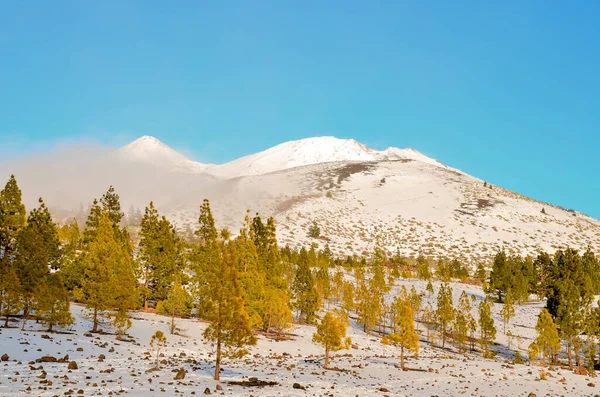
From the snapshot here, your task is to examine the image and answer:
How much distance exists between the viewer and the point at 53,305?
38.9m

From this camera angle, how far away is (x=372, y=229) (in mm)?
189500

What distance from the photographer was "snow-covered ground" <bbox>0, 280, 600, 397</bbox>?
24859 millimetres

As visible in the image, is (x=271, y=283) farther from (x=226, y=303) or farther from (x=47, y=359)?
(x=47, y=359)

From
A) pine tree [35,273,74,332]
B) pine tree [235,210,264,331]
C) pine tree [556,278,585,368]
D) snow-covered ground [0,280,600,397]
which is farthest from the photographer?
pine tree [556,278,585,368]

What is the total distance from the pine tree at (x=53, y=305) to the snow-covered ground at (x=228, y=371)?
158 centimetres

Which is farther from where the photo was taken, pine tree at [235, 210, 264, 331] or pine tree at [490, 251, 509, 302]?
pine tree at [490, 251, 509, 302]

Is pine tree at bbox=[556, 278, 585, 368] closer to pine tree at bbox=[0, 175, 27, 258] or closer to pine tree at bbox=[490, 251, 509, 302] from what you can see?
pine tree at bbox=[490, 251, 509, 302]

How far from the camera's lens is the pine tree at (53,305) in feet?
125

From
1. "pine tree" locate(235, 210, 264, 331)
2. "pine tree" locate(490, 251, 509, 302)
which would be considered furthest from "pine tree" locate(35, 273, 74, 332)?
"pine tree" locate(490, 251, 509, 302)

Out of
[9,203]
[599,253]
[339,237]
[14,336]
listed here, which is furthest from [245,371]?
[599,253]

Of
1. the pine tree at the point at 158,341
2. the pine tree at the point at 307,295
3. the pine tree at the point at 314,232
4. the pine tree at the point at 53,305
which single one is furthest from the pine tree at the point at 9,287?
the pine tree at the point at 314,232

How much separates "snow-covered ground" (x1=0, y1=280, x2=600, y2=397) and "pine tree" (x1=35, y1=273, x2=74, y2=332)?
158 cm

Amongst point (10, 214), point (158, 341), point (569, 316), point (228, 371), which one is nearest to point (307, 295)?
point (158, 341)

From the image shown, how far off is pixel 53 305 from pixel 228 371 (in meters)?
16.7
